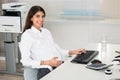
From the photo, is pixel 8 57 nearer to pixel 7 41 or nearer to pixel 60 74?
pixel 7 41

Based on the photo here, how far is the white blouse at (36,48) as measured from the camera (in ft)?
7.28

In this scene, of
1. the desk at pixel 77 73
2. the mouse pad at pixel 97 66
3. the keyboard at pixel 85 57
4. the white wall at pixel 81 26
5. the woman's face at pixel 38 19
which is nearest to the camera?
the desk at pixel 77 73

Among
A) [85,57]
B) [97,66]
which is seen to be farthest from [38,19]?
[97,66]

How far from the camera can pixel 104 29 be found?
4.15m

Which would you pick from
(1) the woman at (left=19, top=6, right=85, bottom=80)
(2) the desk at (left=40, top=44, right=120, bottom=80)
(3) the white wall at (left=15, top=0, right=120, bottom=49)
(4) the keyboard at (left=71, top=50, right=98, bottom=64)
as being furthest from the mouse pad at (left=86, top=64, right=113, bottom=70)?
(3) the white wall at (left=15, top=0, right=120, bottom=49)

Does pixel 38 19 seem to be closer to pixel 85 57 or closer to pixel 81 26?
pixel 85 57

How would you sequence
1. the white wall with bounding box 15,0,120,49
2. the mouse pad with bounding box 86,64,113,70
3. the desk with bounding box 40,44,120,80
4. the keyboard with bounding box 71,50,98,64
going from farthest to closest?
the white wall with bounding box 15,0,120,49
the keyboard with bounding box 71,50,98,64
the mouse pad with bounding box 86,64,113,70
the desk with bounding box 40,44,120,80

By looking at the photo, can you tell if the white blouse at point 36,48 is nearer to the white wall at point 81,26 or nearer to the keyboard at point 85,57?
the keyboard at point 85,57

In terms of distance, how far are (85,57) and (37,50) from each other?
0.48 meters

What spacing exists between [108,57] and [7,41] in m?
2.25

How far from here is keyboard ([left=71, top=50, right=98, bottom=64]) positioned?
215 centimetres

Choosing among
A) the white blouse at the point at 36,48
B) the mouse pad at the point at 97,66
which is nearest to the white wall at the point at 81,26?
the white blouse at the point at 36,48

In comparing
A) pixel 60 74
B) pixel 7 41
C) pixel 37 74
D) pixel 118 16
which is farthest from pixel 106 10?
pixel 60 74

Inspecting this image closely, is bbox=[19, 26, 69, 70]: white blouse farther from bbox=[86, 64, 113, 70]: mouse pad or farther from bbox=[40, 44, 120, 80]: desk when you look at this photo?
bbox=[86, 64, 113, 70]: mouse pad
